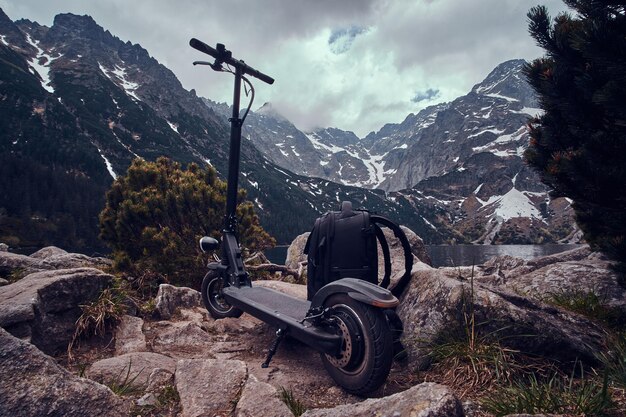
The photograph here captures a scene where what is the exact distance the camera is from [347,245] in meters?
5.04

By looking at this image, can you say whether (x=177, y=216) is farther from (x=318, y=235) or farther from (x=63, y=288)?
(x=318, y=235)

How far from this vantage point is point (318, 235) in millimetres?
5297

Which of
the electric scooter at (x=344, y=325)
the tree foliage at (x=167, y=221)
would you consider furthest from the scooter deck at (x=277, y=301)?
the tree foliage at (x=167, y=221)

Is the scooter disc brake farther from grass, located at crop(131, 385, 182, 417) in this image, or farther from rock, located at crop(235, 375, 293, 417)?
grass, located at crop(131, 385, 182, 417)

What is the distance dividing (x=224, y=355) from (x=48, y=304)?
2.65 meters

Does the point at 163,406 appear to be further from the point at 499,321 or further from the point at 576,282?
the point at 576,282

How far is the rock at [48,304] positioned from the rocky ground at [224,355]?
0.05ft

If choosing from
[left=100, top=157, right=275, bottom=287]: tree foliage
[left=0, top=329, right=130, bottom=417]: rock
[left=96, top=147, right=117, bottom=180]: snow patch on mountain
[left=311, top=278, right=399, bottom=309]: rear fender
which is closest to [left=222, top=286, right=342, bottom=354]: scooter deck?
[left=311, top=278, right=399, bottom=309]: rear fender

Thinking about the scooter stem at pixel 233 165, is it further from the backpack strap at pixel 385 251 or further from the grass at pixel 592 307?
the grass at pixel 592 307

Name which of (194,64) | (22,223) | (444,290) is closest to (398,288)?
(444,290)

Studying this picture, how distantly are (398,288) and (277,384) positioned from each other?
97.0 inches

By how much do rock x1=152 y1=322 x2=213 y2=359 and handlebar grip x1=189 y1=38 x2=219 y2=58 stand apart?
203 inches

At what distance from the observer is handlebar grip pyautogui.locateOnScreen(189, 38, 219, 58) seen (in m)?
6.78

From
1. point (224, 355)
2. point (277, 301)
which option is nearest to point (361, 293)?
point (277, 301)
